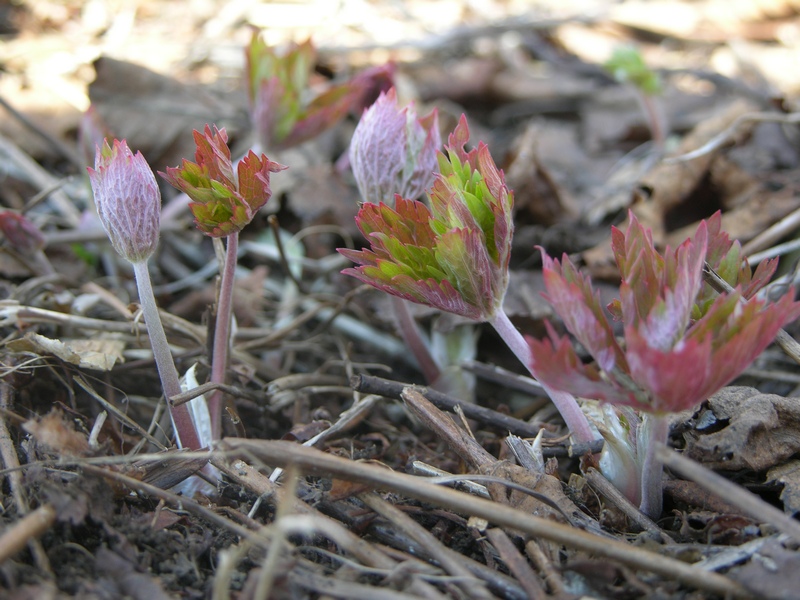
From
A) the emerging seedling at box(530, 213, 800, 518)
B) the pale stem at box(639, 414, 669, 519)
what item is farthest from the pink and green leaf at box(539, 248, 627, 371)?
the pale stem at box(639, 414, 669, 519)

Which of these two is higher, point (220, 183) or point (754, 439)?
point (220, 183)

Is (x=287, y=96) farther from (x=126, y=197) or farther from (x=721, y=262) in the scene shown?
(x=721, y=262)

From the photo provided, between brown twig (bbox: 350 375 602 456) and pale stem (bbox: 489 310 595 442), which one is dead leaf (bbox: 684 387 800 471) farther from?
brown twig (bbox: 350 375 602 456)

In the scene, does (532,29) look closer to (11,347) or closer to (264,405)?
(264,405)

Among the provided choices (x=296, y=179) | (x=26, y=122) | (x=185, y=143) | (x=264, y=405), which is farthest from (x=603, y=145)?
(x=26, y=122)

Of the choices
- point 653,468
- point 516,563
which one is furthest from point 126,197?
point 653,468

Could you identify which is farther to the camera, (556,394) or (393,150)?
(393,150)
